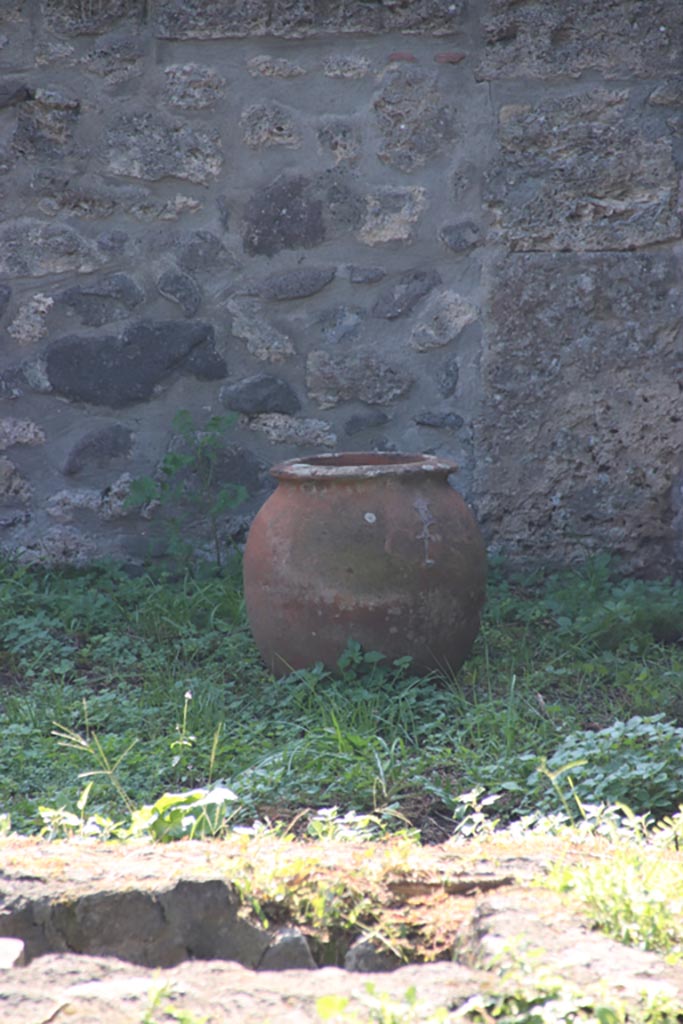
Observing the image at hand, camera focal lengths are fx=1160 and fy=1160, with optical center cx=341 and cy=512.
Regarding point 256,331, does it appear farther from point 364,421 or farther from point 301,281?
point 364,421

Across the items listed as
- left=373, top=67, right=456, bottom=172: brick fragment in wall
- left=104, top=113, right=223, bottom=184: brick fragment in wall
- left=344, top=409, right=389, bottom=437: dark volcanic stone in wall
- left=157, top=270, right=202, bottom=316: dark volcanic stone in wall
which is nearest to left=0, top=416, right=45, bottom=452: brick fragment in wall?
left=157, top=270, right=202, bottom=316: dark volcanic stone in wall

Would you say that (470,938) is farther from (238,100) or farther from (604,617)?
(238,100)

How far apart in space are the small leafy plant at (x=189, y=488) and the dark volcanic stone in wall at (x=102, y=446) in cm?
13

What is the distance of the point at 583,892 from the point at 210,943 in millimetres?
533

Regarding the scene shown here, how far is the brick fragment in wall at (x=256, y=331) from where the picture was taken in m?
4.14

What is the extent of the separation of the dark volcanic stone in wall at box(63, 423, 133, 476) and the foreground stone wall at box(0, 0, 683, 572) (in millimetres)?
12

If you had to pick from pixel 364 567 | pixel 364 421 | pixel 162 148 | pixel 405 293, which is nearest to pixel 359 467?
pixel 364 567

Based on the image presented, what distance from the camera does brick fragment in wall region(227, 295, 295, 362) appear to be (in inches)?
163

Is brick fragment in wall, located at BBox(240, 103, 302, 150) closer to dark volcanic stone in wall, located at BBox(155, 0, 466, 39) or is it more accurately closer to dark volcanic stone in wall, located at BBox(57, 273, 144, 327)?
dark volcanic stone in wall, located at BBox(155, 0, 466, 39)

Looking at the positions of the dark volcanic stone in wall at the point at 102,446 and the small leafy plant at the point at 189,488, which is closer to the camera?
the small leafy plant at the point at 189,488

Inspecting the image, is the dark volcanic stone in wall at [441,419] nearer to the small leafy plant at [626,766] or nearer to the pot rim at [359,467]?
the pot rim at [359,467]

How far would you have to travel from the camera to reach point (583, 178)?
13.0 ft

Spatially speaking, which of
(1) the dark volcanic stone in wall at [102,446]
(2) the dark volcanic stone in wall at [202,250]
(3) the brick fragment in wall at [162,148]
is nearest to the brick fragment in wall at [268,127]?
(3) the brick fragment in wall at [162,148]

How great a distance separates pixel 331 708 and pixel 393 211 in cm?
185
